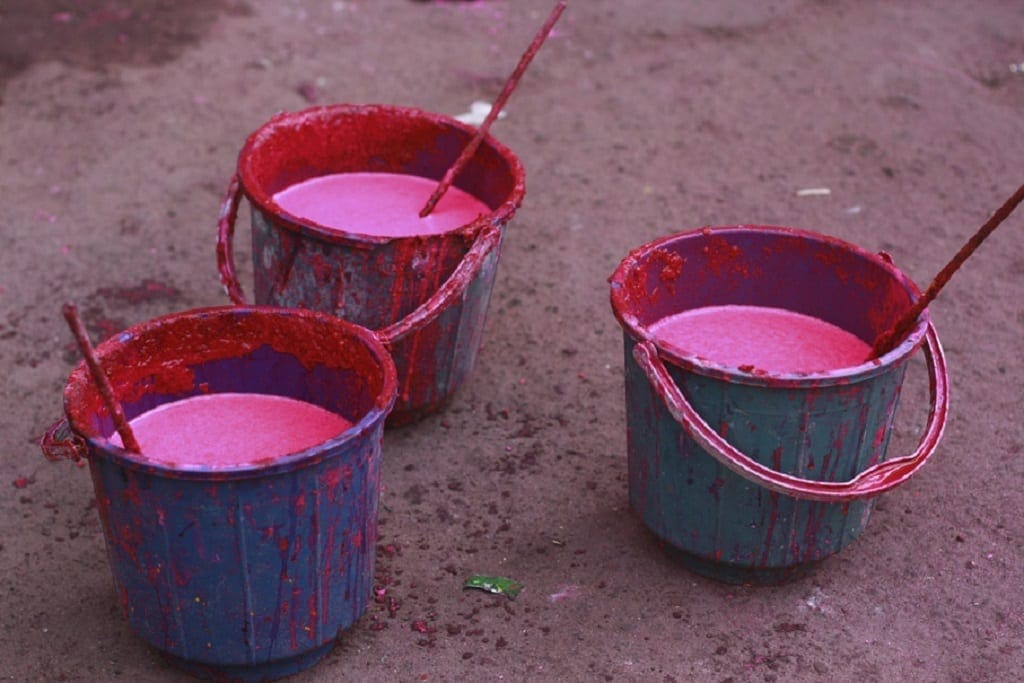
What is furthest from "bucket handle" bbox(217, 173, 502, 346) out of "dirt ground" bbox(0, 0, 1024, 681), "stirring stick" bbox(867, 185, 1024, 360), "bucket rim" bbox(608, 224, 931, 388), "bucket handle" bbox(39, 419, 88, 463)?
"stirring stick" bbox(867, 185, 1024, 360)

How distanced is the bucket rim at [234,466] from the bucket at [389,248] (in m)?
0.23

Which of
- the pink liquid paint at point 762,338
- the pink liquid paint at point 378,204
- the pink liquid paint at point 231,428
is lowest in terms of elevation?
the pink liquid paint at point 231,428

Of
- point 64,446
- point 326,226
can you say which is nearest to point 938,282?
point 326,226

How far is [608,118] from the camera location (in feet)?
21.0

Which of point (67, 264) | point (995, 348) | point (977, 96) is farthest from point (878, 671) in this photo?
point (977, 96)

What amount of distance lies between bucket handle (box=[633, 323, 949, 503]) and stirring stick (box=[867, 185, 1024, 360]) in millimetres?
295

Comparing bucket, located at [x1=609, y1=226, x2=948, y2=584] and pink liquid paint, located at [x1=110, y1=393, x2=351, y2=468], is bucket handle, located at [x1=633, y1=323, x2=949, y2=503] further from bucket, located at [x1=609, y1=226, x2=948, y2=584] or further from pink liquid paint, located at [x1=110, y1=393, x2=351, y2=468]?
pink liquid paint, located at [x1=110, y1=393, x2=351, y2=468]

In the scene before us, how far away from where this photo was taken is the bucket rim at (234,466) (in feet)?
9.46

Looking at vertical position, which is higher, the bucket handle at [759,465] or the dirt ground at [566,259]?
the bucket handle at [759,465]

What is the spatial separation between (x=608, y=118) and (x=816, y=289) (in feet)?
8.94

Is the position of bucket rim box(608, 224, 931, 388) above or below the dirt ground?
above

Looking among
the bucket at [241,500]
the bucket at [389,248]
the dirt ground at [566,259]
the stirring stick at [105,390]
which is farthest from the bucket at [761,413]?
the stirring stick at [105,390]

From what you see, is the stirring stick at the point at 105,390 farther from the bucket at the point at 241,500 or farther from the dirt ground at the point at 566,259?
the dirt ground at the point at 566,259

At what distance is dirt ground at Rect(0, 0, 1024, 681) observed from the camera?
3549mm
